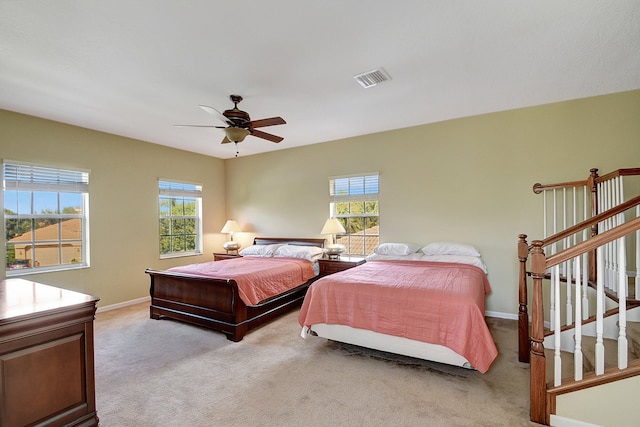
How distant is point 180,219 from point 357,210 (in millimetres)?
3511

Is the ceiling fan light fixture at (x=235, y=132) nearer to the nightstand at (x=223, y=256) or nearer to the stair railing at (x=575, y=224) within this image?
the stair railing at (x=575, y=224)

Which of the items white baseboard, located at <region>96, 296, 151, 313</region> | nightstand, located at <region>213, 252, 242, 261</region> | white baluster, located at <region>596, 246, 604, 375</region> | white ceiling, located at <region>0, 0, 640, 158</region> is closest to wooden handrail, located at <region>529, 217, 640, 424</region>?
white baluster, located at <region>596, 246, 604, 375</region>

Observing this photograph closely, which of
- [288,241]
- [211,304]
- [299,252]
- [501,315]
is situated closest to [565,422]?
[501,315]

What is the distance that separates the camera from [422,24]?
7.14 ft

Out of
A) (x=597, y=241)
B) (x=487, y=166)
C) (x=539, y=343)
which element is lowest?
(x=539, y=343)

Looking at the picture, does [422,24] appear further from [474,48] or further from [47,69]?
[47,69]

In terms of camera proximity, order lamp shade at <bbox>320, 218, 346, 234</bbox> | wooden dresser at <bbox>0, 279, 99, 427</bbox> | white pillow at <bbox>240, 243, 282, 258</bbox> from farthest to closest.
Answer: white pillow at <bbox>240, 243, 282, 258</bbox>
lamp shade at <bbox>320, 218, 346, 234</bbox>
wooden dresser at <bbox>0, 279, 99, 427</bbox>

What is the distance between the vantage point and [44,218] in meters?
4.11

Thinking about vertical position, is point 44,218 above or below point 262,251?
above

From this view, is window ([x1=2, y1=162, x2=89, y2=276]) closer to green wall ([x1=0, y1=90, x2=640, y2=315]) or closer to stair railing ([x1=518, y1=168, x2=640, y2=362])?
green wall ([x1=0, y1=90, x2=640, y2=315])

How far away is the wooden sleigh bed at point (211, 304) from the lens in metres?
3.45

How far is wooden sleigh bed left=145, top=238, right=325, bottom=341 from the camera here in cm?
345

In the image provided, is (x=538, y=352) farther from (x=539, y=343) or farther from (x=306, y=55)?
(x=306, y=55)

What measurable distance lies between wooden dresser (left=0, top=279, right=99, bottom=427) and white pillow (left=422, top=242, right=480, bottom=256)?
12.6ft
